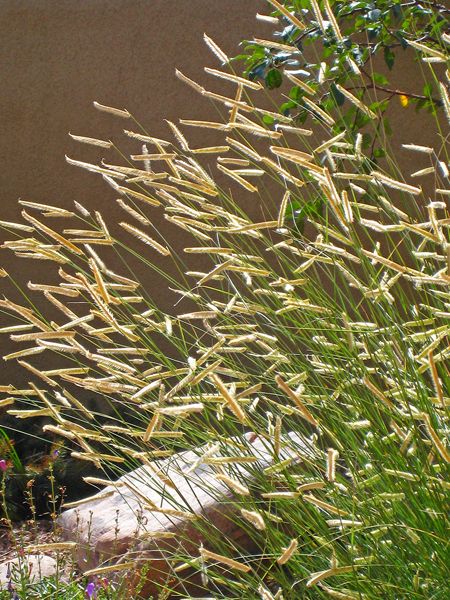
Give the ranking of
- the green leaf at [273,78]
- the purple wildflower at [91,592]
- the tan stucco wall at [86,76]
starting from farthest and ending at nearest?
the tan stucco wall at [86,76]
the green leaf at [273,78]
the purple wildflower at [91,592]

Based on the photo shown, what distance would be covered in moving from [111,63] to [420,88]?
185 centimetres

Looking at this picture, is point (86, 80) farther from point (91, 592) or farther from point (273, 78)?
point (91, 592)

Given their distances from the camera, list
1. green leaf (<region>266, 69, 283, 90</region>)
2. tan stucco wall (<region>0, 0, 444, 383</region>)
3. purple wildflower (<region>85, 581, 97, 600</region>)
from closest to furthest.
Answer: purple wildflower (<region>85, 581, 97, 600</region>) < green leaf (<region>266, 69, 283, 90</region>) < tan stucco wall (<region>0, 0, 444, 383</region>)

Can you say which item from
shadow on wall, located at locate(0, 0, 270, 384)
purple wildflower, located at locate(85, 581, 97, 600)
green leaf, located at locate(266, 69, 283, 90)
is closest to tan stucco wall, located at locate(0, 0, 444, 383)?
shadow on wall, located at locate(0, 0, 270, 384)

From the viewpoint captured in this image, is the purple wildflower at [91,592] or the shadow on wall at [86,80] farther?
the shadow on wall at [86,80]

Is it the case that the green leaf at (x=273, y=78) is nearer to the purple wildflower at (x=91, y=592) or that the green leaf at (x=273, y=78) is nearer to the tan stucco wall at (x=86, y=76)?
the purple wildflower at (x=91, y=592)

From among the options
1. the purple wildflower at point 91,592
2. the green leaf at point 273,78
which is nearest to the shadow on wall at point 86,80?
the green leaf at point 273,78


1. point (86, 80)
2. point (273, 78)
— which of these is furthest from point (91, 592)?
point (86, 80)

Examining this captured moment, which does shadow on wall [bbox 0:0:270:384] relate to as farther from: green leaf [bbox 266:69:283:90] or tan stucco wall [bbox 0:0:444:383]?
green leaf [bbox 266:69:283:90]

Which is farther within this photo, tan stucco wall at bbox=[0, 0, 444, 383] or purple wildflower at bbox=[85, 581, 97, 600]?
tan stucco wall at bbox=[0, 0, 444, 383]

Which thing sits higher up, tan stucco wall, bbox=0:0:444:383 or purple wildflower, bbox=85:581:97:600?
tan stucco wall, bbox=0:0:444:383

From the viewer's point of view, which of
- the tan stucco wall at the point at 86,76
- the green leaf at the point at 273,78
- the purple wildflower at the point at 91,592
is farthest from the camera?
the tan stucco wall at the point at 86,76

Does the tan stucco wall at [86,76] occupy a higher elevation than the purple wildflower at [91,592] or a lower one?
higher

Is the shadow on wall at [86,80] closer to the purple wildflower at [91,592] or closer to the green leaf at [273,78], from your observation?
the green leaf at [273,78]
